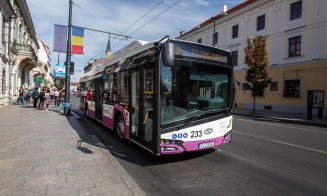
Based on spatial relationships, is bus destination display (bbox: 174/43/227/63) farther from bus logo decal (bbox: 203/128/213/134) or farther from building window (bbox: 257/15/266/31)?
building window (bbox: 257/15/266/31)

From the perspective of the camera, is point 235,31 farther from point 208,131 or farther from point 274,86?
point 208,131

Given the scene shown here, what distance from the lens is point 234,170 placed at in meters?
5.89

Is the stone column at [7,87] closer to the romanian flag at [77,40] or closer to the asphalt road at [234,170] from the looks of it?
the romanian flag at [77,40]

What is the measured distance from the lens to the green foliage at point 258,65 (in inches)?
916

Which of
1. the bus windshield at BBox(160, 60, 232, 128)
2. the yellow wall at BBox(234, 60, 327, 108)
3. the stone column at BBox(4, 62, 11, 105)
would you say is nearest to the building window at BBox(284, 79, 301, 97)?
the yellow wall at BBox(234, 60, 327, 108)

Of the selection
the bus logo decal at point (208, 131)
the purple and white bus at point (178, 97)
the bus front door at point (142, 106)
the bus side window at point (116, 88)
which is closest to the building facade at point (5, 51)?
the bus side window at point (116, 88)

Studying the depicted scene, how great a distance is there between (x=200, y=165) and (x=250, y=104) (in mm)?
25285

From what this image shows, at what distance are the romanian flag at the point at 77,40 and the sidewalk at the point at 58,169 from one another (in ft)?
26.9

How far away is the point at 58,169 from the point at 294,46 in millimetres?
24917

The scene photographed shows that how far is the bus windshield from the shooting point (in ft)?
19.4

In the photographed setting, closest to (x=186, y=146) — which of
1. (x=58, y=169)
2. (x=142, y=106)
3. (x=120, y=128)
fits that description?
(x=142, y=106)

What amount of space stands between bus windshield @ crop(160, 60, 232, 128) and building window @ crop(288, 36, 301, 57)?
69.4 feet

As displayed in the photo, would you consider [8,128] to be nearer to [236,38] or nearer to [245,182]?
[245,182]

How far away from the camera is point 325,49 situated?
22125 millimetres
